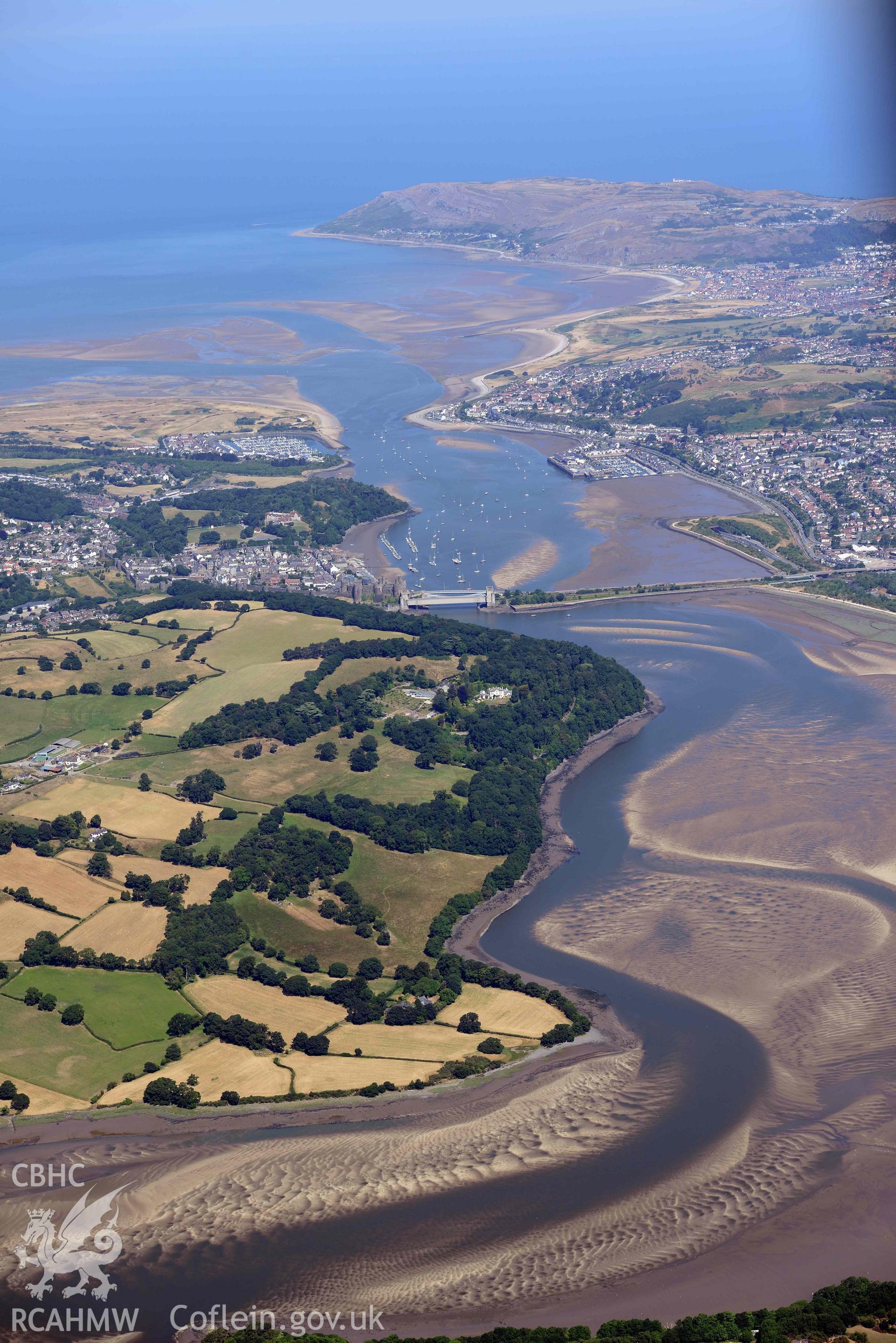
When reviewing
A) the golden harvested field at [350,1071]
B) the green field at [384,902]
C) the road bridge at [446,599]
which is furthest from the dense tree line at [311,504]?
the golden harvested field at [350,1071]

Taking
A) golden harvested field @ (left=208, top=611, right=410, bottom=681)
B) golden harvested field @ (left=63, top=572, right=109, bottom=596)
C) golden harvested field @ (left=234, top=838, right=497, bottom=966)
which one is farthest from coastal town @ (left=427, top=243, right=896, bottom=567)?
golden harvested field @ (left=234, top=838, right=497, bottom=966)

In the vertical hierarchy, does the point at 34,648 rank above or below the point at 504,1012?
above

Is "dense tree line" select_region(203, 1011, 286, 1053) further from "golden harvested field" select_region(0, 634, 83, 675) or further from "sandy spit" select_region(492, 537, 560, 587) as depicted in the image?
"sandy spit" select_region(492, 537, 560, 587)

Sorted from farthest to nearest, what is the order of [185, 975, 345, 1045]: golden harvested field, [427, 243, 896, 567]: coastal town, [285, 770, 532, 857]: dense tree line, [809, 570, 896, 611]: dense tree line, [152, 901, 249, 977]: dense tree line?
[427, 243, 896, 567]: coastal town < [809, 570, 896, 611]: dense tree line < [285, 770, 532, 857]: dense tree line < [152, 901, 249, 977]: dense tree line < [185, 975, 345, 1045]: golden harvested field

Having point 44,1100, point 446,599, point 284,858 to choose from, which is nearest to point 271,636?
point 446,599

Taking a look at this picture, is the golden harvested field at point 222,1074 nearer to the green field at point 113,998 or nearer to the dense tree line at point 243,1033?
the dense tree line at point 243,1033

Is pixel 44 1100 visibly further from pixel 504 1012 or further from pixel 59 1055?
pixel 504 1012

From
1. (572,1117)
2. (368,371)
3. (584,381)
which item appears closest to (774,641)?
(572,1117)
